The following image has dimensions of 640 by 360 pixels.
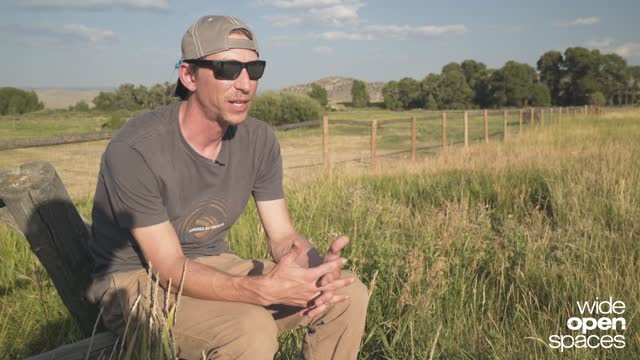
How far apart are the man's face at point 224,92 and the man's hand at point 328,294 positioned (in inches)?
25.8

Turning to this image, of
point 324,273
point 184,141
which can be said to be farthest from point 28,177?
point 324,273

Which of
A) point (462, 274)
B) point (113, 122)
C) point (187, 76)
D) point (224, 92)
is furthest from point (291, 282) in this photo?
point (113, 122)

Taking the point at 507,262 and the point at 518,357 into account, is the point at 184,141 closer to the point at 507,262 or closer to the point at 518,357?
the point at 518,357

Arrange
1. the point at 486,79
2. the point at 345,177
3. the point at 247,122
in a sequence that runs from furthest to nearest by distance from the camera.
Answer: the point at 486,79
the point at 345,177
the point at 247,122

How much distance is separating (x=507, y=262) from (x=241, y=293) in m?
2.02

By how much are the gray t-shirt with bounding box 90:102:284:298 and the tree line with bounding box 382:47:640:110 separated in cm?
5939

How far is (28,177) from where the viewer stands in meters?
1.74

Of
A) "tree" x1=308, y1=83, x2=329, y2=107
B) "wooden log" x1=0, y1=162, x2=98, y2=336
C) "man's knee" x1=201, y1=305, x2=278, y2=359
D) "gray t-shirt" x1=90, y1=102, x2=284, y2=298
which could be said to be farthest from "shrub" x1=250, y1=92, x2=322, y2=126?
"man's knee" x1=201, y1=305, x2=278, y2=359

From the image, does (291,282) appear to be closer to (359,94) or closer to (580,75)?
(359,94)

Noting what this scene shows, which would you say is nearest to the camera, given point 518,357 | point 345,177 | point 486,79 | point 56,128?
point 518,357

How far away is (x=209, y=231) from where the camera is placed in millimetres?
2150

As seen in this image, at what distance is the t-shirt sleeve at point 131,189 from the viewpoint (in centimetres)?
183

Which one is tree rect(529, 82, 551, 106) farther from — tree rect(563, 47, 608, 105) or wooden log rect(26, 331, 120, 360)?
wooden log rect(26, 331, 120, 360)

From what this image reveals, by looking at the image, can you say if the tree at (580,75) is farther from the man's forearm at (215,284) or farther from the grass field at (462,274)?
the man's forearm at (215,284)
